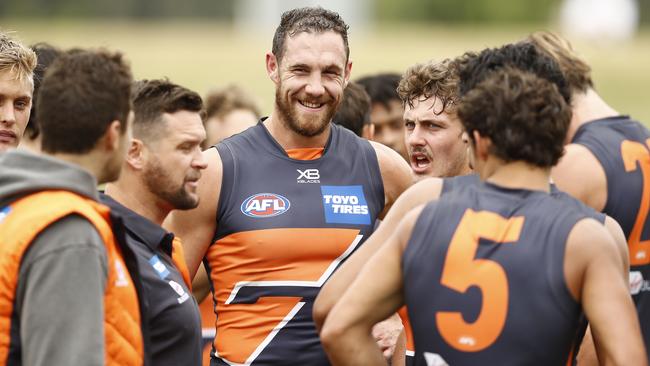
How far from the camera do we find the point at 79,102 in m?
3.56

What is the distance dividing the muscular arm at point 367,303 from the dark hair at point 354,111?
9.78ft

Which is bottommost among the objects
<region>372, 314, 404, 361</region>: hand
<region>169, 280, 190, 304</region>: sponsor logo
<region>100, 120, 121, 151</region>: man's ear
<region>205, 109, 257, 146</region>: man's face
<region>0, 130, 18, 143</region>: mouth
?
<region>205, 109, 257, 146</region>: man's face

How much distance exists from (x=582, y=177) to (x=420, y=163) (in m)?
0.86

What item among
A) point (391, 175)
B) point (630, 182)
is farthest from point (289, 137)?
point (630, 182)

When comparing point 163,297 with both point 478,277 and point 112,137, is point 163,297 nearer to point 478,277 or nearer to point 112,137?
point 112,137

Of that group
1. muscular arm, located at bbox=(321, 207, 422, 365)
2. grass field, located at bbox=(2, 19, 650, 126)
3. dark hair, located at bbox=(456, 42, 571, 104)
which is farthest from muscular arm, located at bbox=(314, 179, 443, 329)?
grass field, located at bbox=(2, 19, 650, 126)

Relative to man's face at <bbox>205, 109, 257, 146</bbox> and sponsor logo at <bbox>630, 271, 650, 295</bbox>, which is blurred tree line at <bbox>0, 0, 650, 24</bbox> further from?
sponsor logo at <bbox>630, 271, 650, 295</bbox>

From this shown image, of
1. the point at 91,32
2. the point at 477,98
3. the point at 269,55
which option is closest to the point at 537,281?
the point at 477,98

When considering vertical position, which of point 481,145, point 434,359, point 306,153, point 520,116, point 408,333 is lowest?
point 408,333

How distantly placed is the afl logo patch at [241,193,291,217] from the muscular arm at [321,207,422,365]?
5.09 ft

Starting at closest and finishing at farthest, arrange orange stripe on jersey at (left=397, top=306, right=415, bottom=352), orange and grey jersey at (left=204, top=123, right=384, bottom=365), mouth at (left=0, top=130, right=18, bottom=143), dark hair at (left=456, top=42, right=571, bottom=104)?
dark hair at (left=456, top=42, right=571, bottom=104) → orange stripe on jersey at (left=397, top=306, right=415, bottom=352) → orange and grey jersey at (left=204, top=123, right=384, bottom=365) → mouth at (left=0, top=130, right=18, bottom=143)

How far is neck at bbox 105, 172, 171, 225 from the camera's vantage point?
15.0ft

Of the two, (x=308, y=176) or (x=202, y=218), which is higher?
(x=308, y=176)

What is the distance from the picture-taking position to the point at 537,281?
368 centimetres
